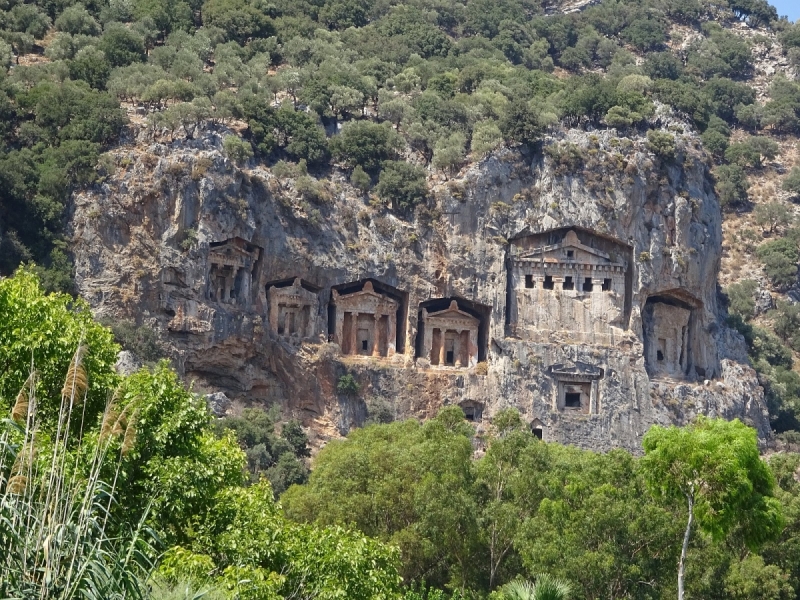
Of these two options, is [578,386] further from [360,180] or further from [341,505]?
[341,505]

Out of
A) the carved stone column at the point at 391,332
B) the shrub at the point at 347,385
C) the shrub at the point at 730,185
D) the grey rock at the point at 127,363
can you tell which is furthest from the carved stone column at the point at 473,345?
the shrub at the point at 730,185

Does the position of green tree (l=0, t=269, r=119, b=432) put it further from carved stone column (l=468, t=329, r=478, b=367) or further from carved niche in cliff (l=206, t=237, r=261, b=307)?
carved stone column (l=468, t=329, r=478, b=367)

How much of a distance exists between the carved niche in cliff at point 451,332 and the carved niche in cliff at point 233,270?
27.7ft

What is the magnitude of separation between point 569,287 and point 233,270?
15942 millimetres

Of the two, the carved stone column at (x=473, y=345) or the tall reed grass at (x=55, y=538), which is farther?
the carved stone column at (x=473, y=345)

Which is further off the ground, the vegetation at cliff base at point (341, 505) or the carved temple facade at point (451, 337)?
the carved temple facade at point (451, 337)

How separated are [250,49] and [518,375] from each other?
29.9 m

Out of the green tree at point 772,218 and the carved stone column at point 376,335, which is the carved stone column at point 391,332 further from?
the green tree at point 772,218

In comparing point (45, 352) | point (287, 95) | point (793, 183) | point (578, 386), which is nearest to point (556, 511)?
point (45, 352)

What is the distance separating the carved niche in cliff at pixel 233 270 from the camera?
229 feet

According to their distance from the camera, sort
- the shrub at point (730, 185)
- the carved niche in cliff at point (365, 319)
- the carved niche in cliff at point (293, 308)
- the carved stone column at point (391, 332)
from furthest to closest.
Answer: the shrub at point (730, 185) < the carved stone column at point (391, 332) < the carved niche in cliff at point (365, 319) < the carved niche in cliff at point (293, 308)

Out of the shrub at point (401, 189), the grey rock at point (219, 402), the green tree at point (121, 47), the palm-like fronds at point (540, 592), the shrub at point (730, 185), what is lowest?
the palm-like fronds at point (540, 592)

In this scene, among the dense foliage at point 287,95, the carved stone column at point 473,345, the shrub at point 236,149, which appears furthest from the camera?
the carved stone column at point 473,345

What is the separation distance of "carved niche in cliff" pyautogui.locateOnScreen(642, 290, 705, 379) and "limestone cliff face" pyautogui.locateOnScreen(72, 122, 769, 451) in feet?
0.35
